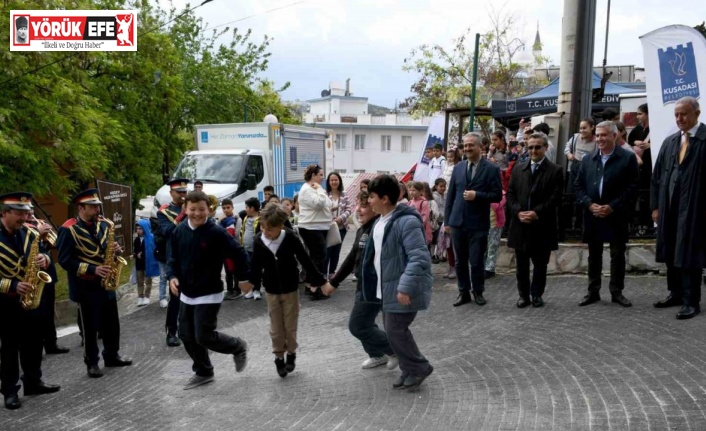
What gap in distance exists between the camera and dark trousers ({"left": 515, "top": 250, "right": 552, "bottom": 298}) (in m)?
8.55

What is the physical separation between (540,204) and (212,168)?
12686 mm

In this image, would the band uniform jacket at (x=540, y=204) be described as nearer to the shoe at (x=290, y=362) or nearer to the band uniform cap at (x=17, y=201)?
the shoe at (x=290, y=362)

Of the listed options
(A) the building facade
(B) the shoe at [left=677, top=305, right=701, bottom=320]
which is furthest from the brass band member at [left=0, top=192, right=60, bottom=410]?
(A) the building facade

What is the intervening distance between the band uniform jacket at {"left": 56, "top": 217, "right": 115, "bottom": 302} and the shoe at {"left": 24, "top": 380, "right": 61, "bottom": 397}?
972 mm

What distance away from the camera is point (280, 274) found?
698cm

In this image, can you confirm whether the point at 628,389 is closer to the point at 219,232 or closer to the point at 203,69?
the point at 219,232

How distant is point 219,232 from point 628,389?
3840 millimetres

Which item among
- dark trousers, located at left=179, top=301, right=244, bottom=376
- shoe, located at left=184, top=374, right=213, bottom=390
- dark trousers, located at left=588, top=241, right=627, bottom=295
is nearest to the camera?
dark trousers, located at left=179, top=301, right=244, bottom=376

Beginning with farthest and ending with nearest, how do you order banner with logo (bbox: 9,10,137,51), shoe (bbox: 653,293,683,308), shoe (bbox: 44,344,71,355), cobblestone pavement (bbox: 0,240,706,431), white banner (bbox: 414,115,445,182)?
white banner (bbox: 414,115,445,182) → banner with logo (bbox: 9,10,137,51) → shoe (bbox: 44,344,71,355) → shoe (bbox: 653,293,683,308) → cobblestone pavement (bbox: 0,240,706,431)

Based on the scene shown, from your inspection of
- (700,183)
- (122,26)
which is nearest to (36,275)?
(700,183)

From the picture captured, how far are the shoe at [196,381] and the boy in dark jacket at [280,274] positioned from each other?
69 centimetres

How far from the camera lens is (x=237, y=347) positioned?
7094mm

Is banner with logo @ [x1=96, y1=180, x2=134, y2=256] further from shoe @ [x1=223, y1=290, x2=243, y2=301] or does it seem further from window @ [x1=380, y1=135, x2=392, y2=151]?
window @ [x1=380, y1=135, x2=392, y2=151]

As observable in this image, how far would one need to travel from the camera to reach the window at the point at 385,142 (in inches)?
3063
